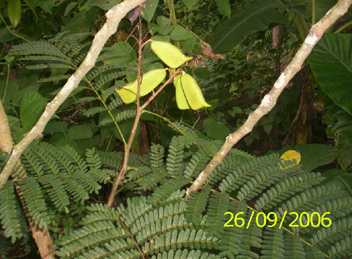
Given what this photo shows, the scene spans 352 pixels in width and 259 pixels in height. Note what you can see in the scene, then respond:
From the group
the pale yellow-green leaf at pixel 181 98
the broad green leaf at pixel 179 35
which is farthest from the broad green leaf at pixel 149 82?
the broad green leaf at pixel 179 35

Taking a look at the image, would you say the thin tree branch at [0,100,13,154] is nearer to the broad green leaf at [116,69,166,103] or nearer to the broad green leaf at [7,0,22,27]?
the broad green leaf at [116,69,166,103]

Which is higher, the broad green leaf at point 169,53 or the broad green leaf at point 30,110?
the broad green leaf at point 169,53

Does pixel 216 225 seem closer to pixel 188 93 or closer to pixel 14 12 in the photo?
pixel 188 93

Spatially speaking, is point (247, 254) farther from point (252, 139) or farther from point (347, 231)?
point (252, 139)

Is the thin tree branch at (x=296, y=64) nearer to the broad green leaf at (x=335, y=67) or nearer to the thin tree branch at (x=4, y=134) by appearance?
the thin tree branch at (x=4, y=134)
